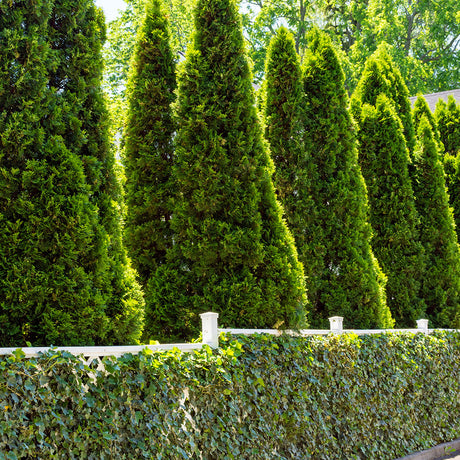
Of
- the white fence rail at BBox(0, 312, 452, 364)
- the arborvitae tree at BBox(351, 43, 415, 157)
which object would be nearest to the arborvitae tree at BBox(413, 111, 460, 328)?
the arborvitae tree at BBox(351, 43, 415, 157)

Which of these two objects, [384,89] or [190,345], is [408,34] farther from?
[190,345]

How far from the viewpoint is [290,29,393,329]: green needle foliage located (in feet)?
30.5

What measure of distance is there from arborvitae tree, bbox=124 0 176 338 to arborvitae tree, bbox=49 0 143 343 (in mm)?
1945

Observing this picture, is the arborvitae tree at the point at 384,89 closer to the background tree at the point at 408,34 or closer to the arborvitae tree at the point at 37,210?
the arborvitae tree at the point at 37,210

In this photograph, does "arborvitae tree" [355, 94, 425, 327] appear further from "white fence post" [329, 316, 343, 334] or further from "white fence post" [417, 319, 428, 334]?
"white fence post" [329, 316, 343, 334]

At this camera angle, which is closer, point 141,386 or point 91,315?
point 141,386

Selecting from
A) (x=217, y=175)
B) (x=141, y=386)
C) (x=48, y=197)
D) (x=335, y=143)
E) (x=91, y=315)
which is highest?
(x=335, y=143)

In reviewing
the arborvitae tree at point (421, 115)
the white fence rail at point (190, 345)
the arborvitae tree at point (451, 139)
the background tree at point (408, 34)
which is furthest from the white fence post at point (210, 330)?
the background tree at point (408, 34)

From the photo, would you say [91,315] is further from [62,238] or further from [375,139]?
[375,139]

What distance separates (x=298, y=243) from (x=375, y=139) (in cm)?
337

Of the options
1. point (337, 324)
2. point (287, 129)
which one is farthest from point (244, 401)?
point (287, 129)

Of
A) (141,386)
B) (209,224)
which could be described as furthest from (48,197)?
(209,224)

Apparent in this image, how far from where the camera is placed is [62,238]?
500 centimetres

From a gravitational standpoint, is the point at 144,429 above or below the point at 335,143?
below
